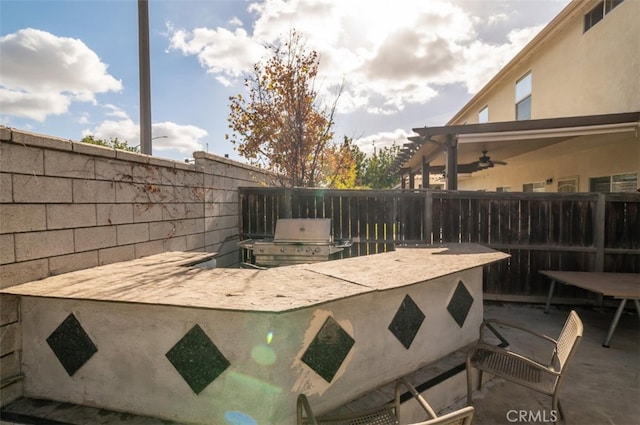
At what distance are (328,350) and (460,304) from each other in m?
1.54

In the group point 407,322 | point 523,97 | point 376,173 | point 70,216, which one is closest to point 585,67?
point 523,97

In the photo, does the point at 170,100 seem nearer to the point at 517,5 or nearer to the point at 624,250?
the point at 517,5

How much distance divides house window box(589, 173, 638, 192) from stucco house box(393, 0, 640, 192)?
0.02 metres

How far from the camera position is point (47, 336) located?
6.75ft

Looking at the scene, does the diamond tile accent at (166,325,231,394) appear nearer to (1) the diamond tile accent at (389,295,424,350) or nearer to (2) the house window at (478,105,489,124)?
(1) the diamond tile accent at (389,295,424,350)

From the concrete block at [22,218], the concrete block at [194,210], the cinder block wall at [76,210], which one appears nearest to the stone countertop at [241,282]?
the cinder block wall at [76,210]

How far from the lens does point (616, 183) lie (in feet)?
20.4

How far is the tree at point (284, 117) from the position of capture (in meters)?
8.50

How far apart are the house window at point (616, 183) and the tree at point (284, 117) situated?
6.59 metres

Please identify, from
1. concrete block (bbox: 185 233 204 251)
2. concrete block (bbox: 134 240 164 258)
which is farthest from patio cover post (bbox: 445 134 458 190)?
concrete block (bbox: 134 240 164 258)

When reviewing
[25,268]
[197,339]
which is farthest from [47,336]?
[197,339]

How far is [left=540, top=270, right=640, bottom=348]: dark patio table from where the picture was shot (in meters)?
3.56

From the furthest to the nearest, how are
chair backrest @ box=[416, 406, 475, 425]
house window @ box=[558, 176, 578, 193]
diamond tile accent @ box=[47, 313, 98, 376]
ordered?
house window @ box=[558, 176, 578, 193] → diamond tile accent @ box=[47, 313, 98, 376] → chair backrest @ box=[416, 406, 475, 425]

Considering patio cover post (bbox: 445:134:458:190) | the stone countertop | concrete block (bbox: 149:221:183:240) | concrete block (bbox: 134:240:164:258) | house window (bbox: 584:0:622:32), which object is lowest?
the stone countertop
